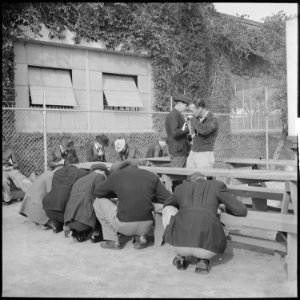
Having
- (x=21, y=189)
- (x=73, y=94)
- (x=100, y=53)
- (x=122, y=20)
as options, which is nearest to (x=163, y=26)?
(x=122, y=20)

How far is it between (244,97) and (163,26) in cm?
437

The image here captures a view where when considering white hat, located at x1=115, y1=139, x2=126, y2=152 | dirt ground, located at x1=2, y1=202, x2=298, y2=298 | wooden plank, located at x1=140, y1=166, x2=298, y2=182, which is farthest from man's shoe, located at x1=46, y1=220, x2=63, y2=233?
white hat, located at x1=115, y1=139, x2=126, y2=152

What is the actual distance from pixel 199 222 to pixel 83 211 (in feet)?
6.08

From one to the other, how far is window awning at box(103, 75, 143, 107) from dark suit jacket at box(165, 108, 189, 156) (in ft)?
17.9

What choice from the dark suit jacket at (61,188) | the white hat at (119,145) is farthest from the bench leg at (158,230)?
the white hat at (119,145)

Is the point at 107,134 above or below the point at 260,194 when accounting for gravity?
above

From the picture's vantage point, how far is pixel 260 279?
379 cm

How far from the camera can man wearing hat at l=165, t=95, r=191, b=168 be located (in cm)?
633

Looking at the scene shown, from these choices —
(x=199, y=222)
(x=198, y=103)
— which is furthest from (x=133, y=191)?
(x=198, y=103)

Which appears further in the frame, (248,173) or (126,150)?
(126,150)

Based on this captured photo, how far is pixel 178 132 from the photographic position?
632 cm

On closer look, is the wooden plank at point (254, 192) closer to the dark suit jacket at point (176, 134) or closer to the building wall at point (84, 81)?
the dark suit jacket at point (176, 134)

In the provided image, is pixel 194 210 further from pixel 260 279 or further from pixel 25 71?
pixel 25 71

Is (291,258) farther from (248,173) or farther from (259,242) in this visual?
(248,173)
